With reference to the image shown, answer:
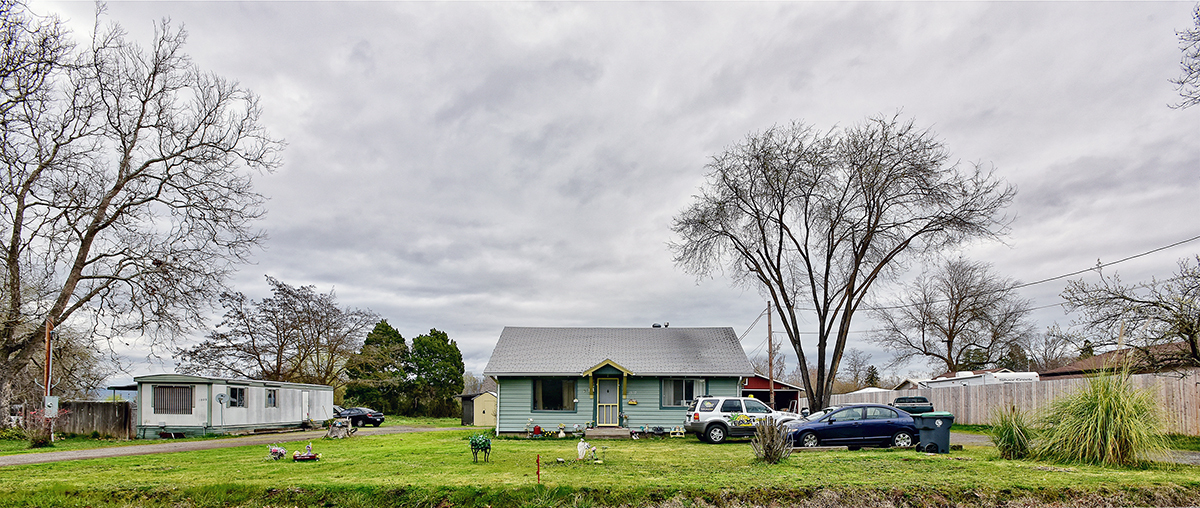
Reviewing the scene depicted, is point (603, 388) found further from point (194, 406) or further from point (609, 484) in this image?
point (609, 484)

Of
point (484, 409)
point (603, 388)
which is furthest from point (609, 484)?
point (484, 409)

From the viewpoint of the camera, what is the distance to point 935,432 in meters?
16.0

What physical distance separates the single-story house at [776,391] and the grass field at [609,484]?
94.7 feet

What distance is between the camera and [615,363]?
2641 cm

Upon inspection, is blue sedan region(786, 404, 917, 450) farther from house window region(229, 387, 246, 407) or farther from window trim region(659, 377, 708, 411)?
house window region(229, 387, 246, 407)

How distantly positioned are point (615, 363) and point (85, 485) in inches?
695

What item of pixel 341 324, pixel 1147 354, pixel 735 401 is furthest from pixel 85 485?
pixel 341 324

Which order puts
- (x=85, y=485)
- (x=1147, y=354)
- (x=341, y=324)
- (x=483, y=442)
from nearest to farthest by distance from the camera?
(x=85, y=485) < (x=483, y=442) < (x=1147, y=354) < (x=341, y=324)

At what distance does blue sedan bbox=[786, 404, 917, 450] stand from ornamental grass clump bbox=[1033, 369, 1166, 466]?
18.0 ft

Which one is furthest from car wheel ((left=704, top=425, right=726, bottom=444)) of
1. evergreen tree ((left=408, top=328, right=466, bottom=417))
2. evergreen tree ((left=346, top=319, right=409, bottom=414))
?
evergreen tree ((left=408, top=328, right=466, bottom=417))

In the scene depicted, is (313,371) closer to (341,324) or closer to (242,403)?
(341,324)

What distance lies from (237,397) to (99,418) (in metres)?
4.45

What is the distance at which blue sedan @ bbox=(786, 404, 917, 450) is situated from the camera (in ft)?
60.1

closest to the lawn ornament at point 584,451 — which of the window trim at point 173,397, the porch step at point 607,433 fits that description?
the porch step at point 607,433
